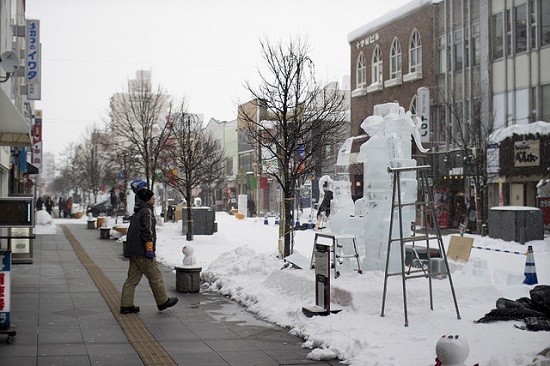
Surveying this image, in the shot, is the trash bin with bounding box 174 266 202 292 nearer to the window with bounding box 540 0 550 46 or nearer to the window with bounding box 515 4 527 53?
the window with bounding box 540 0 550 46

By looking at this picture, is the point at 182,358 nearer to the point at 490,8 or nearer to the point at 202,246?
the point at 202,246

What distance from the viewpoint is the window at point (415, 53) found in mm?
37844

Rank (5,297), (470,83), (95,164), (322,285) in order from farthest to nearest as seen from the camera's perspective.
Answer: (95,164) < (470,83) < (322,285) < (5,297)

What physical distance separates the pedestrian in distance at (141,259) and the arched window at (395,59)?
3194 centimetres

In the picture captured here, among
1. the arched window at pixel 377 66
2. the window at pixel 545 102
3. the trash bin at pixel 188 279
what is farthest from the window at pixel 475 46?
the trash bin at pixel 188 279

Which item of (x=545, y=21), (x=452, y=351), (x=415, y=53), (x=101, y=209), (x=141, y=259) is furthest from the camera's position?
(x=101, y=209)

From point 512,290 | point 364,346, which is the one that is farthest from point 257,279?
point 364,346

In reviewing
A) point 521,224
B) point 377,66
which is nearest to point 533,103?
point 521,224

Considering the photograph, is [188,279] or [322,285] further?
[188,279]

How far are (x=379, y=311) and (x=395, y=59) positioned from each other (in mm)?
32722

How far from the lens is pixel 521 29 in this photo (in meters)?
30.2

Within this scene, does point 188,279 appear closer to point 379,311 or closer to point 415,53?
point 379,311

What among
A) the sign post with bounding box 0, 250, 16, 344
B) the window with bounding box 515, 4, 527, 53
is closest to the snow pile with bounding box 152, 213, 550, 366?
the sign post with bounding box 0, 250, 16, 344

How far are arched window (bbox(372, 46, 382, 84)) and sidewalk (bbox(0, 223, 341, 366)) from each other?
31026 mm
